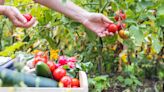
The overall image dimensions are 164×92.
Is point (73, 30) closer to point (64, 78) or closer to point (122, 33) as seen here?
point (122, 33)

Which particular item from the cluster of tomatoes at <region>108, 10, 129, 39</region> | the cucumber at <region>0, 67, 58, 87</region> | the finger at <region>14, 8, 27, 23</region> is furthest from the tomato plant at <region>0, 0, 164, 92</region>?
the cucumber at <region>0, 67, 58, 87</region>

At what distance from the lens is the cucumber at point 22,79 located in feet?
2.90

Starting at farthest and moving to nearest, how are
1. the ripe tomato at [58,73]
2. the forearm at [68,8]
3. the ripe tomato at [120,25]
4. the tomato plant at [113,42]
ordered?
the tomato plant at [113,42], the ripe tomato at [120,25], the forearm at [68,8], the ripe tomato at [58,73]

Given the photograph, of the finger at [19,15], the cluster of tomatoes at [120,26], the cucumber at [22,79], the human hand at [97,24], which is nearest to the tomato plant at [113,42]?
the cluster of tomatoes at [120,26]

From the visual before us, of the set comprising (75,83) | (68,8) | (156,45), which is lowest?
(75,83)

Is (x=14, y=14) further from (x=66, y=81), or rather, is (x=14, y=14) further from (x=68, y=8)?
(x=68, y=8)

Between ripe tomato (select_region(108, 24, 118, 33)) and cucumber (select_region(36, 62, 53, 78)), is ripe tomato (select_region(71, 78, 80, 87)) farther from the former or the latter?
ripe tomato (select_region(108, 24, 118, 33))

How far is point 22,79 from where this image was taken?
0.89 m

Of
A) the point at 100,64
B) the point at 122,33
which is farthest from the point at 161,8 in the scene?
the point at 100,64

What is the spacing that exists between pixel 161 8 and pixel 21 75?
88 cm

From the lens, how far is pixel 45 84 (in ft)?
3.01

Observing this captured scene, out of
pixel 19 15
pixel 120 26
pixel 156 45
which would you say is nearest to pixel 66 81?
pixel 19 15

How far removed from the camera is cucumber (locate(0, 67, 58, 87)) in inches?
34.8

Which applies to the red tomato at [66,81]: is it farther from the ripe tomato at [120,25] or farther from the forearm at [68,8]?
the ripe tomato at [120,25]
